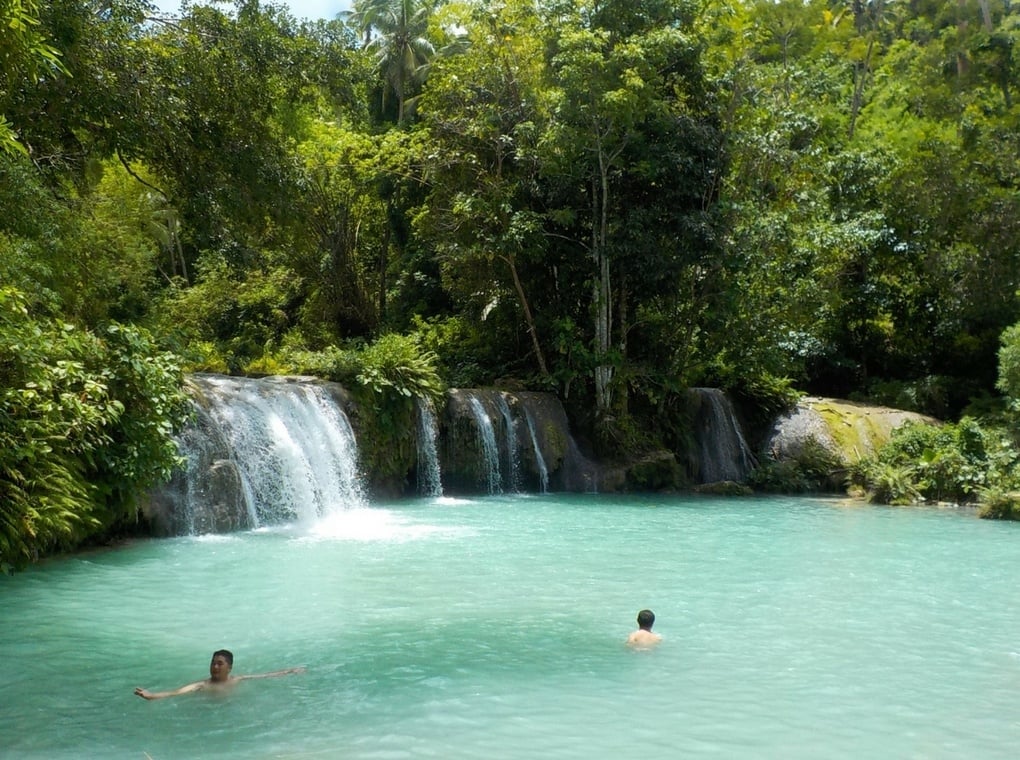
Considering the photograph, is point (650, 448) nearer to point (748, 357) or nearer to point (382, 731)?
point (748, 357)

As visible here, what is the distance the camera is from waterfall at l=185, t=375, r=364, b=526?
1346 centimetres

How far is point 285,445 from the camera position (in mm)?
14023

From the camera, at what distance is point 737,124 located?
20.0 meters

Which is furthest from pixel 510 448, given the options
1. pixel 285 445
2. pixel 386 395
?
pixel 285 445

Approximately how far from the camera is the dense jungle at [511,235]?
10.8m

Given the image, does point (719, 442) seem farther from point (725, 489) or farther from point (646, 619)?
point (646, 619)

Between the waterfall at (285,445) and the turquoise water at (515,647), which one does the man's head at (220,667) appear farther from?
the waterfall at (285,445)

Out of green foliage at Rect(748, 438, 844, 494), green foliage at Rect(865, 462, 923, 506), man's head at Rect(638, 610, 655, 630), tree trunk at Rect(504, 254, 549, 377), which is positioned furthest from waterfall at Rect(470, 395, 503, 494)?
man's head at Rect(638, 610, 655, 630)

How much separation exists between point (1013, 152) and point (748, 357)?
9174 millimetres

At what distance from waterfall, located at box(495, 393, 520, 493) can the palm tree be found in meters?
18.9

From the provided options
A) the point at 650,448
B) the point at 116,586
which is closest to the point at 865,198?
the point at 650,448

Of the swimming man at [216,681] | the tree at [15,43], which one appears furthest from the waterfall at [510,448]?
the swimming man at [216,681]

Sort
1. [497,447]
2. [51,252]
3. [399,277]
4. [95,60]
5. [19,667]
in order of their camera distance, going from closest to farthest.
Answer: [19,667] → [95,60] → [51,252] → [497,447] → [399,277]

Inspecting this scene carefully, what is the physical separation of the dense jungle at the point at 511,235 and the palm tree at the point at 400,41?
4.85m
